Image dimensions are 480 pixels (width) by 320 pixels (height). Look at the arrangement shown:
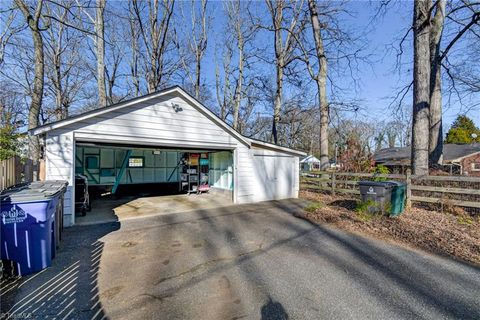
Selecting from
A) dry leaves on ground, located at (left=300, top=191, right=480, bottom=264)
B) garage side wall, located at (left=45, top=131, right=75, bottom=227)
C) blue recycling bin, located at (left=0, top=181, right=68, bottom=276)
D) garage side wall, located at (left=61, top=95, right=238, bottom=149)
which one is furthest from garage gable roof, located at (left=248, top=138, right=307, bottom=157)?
blue recycling bin, located at (left=0, top=181, right=68, bottom=276)

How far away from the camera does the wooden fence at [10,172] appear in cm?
488

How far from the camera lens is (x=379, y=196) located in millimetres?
6027

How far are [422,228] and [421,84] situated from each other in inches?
207

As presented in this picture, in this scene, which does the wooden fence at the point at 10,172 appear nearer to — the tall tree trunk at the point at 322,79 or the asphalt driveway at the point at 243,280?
the asphalt driveway at the point at 243,280

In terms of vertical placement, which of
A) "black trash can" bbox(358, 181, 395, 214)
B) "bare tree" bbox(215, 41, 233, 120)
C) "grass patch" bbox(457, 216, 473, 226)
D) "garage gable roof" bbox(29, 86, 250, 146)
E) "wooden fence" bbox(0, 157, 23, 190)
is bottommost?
"grass patch" bbox(457, 216, 473, 226)

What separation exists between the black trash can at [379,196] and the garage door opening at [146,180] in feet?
15.5

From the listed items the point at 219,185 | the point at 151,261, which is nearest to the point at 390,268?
the point at 151,261

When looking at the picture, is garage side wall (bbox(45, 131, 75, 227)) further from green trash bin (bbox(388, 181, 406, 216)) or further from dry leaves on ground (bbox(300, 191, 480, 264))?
green trash bin (bbox(388, 181, 406, 216))

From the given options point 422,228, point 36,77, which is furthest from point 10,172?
point 422,228

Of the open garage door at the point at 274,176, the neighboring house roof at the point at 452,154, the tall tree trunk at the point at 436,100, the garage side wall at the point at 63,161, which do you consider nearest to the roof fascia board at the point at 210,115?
the open garage door at the point at 274,176

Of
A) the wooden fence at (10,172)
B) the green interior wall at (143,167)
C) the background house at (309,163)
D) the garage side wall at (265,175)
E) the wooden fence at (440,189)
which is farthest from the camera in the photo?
the background house at (309,163)

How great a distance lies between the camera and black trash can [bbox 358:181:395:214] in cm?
598

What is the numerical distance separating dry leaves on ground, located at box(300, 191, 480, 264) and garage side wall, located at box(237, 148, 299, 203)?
9.05 ft

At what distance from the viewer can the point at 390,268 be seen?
3.58 metres
